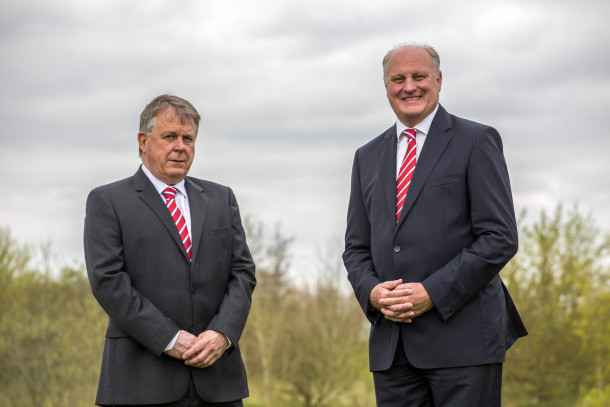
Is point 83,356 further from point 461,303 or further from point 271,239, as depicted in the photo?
point 461,303

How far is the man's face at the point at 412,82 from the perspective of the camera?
3.96m

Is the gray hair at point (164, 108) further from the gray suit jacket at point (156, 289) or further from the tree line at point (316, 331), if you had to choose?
the tree line at point (316, 331)

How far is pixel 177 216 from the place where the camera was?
4172 mm

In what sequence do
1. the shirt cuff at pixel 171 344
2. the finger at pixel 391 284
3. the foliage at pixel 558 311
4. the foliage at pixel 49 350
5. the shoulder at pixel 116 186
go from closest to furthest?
the finger at pixel 391 284 < the shirt cuff at pixel 171 344 < the shoulder at pixel 116 186 < the foliage at pixel 49 350 < the foliage at pixel 558 311

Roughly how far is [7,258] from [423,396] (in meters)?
20.0

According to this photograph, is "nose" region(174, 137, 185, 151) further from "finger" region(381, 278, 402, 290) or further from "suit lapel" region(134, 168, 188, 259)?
"finger" region(381, 278, 402, 290)

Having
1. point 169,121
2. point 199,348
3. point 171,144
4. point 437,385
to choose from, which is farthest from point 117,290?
point 437,385

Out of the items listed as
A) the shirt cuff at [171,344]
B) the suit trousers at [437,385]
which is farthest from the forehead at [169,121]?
the suit trousers at [437,385]

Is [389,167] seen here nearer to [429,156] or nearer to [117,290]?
[429,156]

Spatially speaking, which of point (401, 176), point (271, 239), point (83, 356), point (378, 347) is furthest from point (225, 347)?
point (271, 239)

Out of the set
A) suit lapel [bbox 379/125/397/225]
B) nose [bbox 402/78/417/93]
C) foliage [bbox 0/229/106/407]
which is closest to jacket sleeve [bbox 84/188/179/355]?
suit lapel [bbox 379/125/397/225]

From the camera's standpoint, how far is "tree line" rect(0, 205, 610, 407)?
17250 mm

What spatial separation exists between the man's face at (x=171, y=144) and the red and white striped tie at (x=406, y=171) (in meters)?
1.18

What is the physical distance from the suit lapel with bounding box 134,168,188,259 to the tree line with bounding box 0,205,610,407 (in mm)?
13354
